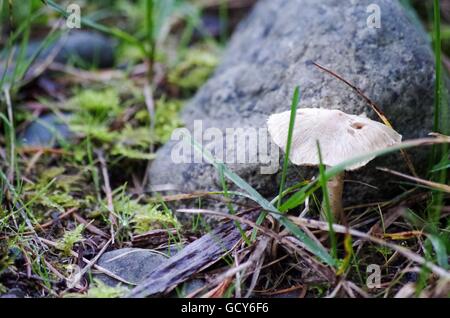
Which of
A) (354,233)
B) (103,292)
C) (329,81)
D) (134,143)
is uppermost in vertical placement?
(329,81)

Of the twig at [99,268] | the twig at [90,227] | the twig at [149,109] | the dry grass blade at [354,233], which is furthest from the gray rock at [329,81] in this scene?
the twig at [99,268]

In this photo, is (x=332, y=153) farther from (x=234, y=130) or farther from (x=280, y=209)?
(x=234, y=130)

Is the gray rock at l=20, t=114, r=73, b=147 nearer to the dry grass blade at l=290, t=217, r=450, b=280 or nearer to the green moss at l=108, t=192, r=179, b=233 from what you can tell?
the green moss at l=108, t=192, r=179, b=233

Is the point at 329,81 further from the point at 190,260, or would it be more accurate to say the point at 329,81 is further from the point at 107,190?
the point at 107,190

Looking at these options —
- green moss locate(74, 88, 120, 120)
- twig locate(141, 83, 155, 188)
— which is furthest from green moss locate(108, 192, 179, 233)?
green moss locate(74, 88, 120, 120)

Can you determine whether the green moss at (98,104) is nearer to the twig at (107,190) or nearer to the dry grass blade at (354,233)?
the twig at (107,190)

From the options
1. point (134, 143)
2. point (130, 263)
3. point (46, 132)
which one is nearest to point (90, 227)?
point (130, 263)
